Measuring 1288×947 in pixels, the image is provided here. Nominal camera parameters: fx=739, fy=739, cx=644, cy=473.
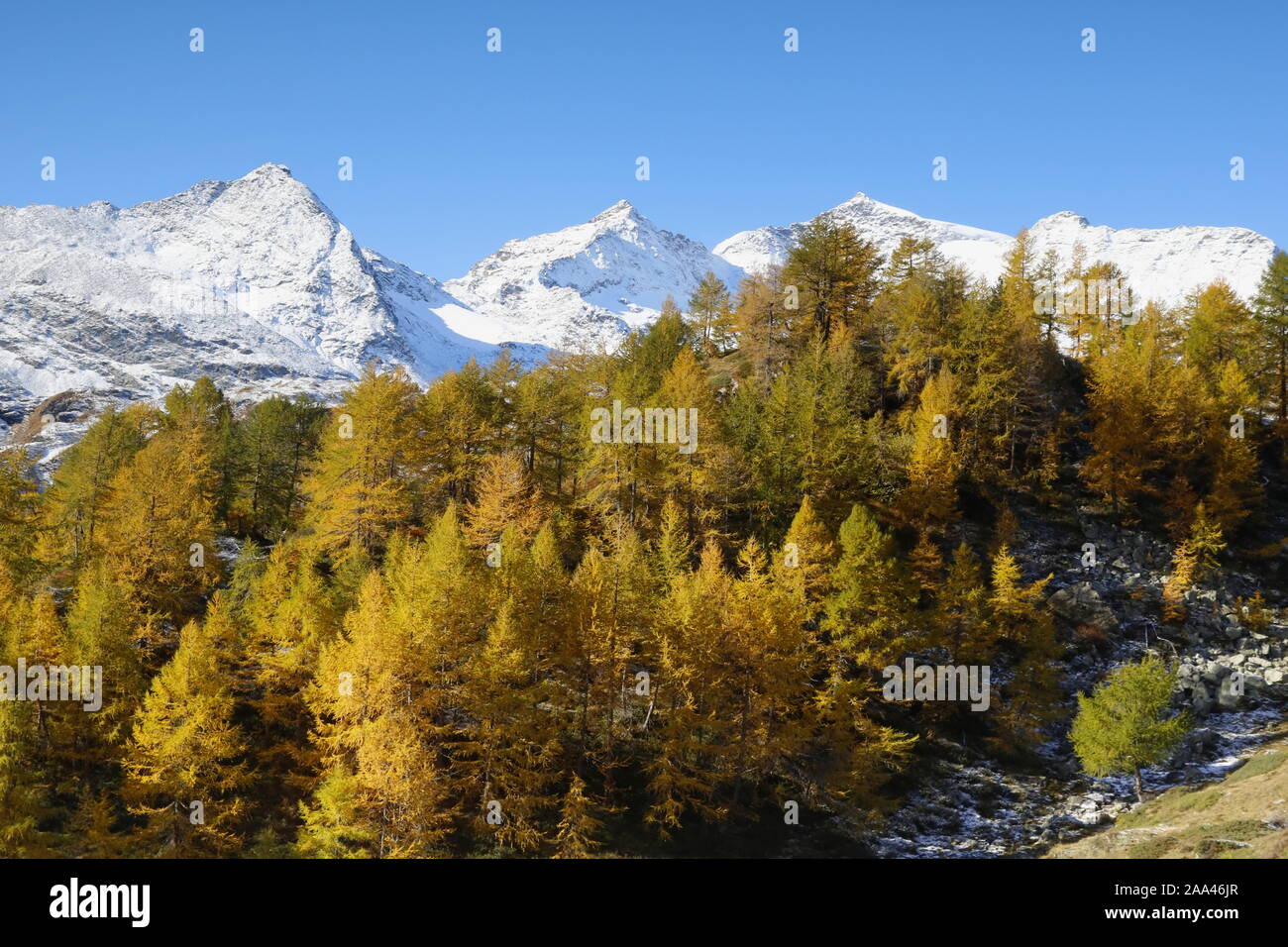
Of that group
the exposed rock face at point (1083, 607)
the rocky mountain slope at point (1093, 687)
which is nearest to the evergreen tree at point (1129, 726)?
the rocky mountain slope at point (1093, 687)

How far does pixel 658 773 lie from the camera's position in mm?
32688

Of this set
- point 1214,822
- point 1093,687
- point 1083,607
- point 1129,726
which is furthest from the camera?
point 1083,607

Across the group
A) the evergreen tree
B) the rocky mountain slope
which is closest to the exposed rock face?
the rocky mountain slope

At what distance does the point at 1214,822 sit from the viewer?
2603 cm

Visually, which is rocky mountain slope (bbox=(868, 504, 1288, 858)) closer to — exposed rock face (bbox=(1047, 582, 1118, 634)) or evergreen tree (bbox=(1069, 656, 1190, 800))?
exposed rock face (bbox=(1047, 582, 1118, 634))

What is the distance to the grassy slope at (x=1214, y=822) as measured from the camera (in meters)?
22.3

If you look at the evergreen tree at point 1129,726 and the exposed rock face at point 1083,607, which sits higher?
the exposed rock face at point 1083,607

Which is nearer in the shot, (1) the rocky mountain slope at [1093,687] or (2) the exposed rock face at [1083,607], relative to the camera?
(1) the rocky mountain slope at [1093,687]

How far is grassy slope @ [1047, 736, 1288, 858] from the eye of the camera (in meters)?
22.3

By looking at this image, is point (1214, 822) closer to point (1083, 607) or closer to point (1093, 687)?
point (1093, 687)

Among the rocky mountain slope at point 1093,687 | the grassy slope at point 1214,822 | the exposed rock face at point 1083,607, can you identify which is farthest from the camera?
the exposed rock face at point 1083,607

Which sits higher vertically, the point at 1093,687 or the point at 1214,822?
the point at 1093,687

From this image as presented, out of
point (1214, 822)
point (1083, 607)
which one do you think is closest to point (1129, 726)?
point (1214, 822)

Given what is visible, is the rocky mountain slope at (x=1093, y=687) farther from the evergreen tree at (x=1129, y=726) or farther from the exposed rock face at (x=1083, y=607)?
the evergreen tree at (x=1129, y=726)
